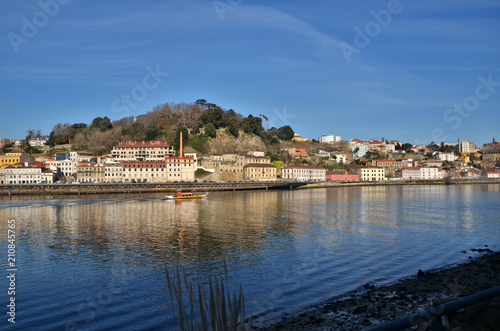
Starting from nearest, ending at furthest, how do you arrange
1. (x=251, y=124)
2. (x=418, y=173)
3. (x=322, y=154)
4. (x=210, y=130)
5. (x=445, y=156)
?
(x=210, y=130)
(x=251, y=124)
(x=418, y=173)
(x=322, y=154)
(x=445, y=156)

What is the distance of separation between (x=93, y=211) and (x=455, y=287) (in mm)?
32529

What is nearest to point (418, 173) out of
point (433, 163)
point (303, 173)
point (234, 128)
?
point (433, 163)

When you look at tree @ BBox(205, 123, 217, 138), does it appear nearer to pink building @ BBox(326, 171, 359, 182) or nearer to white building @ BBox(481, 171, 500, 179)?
pink building @ BBox(326, 171, 359, 182)

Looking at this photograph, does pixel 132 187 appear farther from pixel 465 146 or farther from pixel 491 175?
pixel 465 146

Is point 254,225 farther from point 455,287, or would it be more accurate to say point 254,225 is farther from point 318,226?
point 455,287

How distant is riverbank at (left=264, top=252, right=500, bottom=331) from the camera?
372 inches

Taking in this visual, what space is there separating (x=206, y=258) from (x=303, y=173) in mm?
79484

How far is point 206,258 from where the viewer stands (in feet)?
55.7

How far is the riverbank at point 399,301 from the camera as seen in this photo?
944 centimetres

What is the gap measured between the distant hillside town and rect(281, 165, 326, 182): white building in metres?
0.24

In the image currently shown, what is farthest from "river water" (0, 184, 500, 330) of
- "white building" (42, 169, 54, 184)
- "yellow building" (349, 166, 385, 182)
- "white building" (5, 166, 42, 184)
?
"yellow building" (349, 166, 385, 182)

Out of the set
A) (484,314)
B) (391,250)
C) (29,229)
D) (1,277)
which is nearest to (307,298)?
(484,314)

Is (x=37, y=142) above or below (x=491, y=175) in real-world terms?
above
